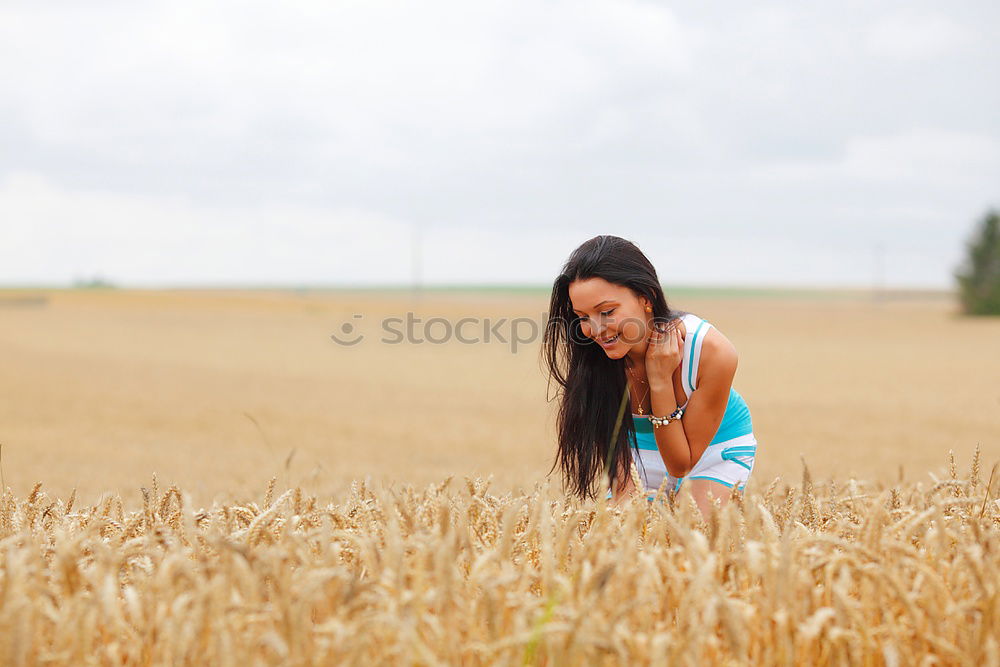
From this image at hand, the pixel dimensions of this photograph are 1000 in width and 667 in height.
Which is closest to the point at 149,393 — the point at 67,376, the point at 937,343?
the point at 67,376

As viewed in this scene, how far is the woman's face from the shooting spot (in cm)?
418

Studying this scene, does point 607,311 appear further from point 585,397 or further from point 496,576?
point 496,576

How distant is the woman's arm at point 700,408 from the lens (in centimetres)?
433

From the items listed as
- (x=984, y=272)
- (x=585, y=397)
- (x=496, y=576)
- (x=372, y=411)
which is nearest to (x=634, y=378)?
(x=585, y=397)

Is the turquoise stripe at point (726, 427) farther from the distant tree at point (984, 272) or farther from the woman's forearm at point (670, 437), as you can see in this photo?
the distant tree at point (984, 272)

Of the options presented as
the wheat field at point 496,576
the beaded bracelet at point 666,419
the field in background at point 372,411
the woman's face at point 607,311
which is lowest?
the field in background at point 372,411

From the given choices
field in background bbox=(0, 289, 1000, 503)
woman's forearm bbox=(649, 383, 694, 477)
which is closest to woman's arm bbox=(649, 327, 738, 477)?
woman's forearm bbox=(649, 383, 694, 477)

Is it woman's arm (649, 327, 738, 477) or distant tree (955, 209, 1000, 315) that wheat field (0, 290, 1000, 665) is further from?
distant tree (955, 209, 1000, 315)

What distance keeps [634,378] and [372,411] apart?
436 inches

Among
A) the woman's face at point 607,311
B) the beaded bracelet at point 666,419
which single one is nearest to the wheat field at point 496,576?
the beaded bracelet at point 666,419

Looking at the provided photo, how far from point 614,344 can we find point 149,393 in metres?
14.6

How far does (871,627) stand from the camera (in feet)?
8.29

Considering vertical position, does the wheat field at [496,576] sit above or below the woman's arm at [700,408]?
below

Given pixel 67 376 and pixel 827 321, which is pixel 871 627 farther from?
pixel 827 321
